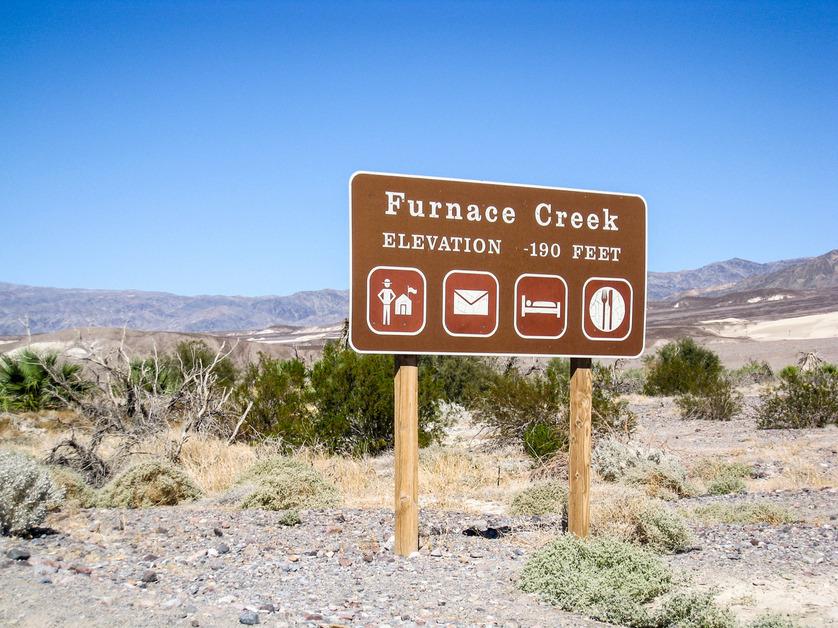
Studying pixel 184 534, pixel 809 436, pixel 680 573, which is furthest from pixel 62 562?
pixel 809 436

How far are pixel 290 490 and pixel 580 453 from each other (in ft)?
11.5

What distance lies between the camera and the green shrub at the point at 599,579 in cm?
627

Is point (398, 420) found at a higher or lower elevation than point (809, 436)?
higher

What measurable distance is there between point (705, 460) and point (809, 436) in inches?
179

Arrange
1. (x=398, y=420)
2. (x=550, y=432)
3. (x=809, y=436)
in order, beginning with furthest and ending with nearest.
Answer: (x=809, y=436)
(x=550, y=432)
(x=398, y=420)

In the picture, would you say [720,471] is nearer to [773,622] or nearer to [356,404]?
[356,404]

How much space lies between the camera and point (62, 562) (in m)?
6.74

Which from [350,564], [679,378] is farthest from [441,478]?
[679,378]

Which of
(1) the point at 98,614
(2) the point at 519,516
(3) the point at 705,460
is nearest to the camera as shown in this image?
(1) the point at 98,614

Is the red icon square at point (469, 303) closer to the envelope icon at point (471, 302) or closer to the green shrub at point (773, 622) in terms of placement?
the envelope icon at point (471, 302)

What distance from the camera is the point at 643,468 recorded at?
12.2m

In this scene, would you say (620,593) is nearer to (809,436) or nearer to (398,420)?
(398,420)

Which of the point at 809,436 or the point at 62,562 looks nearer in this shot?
the point at 62,562

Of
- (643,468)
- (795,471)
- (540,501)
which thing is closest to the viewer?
(540,501)
